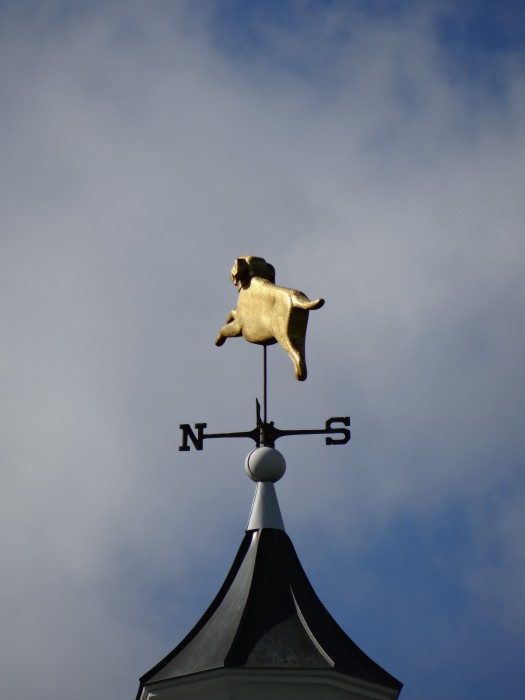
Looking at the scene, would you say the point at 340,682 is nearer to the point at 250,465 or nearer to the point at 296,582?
the point at 296,582

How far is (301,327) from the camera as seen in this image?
10617 mm

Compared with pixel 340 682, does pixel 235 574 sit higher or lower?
higher

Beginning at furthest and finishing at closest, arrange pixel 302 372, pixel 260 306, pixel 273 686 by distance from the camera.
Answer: pixel 260 306, pixel 302 372, pixel 273 686

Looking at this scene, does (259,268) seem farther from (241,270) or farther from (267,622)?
(267,622)

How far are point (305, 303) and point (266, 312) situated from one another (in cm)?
74

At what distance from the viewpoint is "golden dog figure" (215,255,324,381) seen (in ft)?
34.7

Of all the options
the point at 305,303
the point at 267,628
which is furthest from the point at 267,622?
the point at 305,303

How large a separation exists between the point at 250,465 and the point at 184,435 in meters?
0.64

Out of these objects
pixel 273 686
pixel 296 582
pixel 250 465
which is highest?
pixel 250 465

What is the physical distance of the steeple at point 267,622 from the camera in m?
9.70

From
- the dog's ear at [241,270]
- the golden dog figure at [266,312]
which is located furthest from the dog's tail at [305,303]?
the dog's ear at [241,270]

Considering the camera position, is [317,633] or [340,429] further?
[340,429]

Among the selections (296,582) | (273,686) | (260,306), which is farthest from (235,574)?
(260,306)

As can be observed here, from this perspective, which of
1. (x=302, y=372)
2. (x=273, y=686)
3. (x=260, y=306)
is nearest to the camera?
(x=273, y=686)
